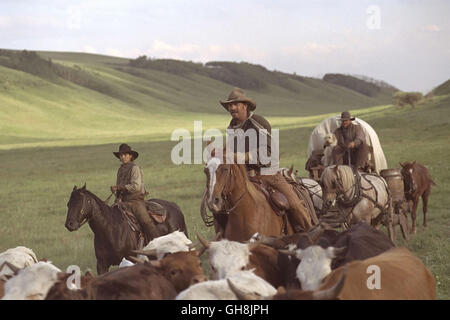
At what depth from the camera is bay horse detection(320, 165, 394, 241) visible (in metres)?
12.7

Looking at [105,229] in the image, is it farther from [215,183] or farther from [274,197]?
[215,183]

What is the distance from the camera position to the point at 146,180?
30.3 metres

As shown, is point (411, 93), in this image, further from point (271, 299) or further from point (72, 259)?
point (271, 299)

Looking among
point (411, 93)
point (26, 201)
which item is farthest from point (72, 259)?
point (411, 93)

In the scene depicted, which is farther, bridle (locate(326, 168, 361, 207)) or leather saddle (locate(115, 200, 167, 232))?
bridle (locate(326, 168, 361, 207))

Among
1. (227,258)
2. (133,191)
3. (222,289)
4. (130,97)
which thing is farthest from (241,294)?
(130,97)

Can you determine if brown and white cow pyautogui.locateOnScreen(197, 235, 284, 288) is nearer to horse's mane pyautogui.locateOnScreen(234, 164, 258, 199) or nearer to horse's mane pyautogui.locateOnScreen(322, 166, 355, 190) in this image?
horse's mane pyautogui.locateOnScreen(234, 164, 258, 199)

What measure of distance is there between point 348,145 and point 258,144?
502 centimetres

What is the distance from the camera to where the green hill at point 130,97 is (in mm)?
74562

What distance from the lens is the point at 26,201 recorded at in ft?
81.1

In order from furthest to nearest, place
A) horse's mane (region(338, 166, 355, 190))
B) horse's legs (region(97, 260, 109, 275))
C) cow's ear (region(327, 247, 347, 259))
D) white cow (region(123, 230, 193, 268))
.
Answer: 1. horse's mane (region(338, 166, 355, 190))
2. horse's legs (region(97, 260, 109, 275))
3. white cow (region(123, 230, 193, 268))
4. cow's ear (region(327, 247, 347, 259))

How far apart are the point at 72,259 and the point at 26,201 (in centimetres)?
1203

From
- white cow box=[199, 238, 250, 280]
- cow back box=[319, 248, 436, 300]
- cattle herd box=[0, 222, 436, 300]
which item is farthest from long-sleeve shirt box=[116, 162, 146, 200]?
cow back box=[319, 248, 436, 300]

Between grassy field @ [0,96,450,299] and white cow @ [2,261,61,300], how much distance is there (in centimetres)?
591
